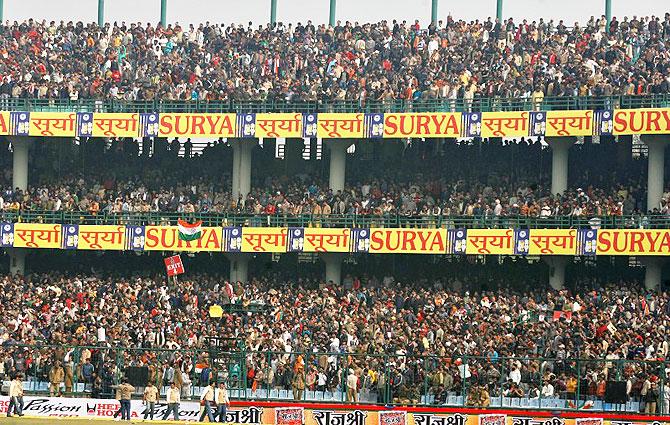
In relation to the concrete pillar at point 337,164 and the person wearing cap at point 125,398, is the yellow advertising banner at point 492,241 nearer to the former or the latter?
the concrete pillar at point 337,164

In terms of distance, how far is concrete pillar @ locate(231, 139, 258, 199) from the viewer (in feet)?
189

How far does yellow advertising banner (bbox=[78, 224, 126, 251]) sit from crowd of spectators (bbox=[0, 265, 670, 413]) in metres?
1.51

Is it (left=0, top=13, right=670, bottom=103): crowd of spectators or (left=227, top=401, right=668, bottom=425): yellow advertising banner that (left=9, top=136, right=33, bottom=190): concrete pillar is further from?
(left=227, top=401, right=668, bottom=425): yellow advertising banner

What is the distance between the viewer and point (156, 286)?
2055 inches

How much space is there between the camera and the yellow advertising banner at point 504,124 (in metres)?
52.9

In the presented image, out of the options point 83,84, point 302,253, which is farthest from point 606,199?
point 83,84

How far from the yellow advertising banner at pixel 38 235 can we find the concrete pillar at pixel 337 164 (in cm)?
1049

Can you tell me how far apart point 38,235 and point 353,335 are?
55.1ft

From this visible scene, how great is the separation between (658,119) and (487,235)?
7046 millimetres

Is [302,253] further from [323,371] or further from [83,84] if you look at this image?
[323,371]

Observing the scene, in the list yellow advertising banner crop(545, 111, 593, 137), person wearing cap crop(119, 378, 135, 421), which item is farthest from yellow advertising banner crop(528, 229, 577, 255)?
person wearing cap crop(119, 378, 135, 421)

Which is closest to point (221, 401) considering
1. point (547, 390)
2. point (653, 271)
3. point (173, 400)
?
point (173, 400)

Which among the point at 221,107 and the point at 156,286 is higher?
the point at 221,107

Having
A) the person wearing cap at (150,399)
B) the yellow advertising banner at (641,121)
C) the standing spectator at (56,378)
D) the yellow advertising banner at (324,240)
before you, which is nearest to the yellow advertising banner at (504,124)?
the yellow advertising banner at (641,121)
